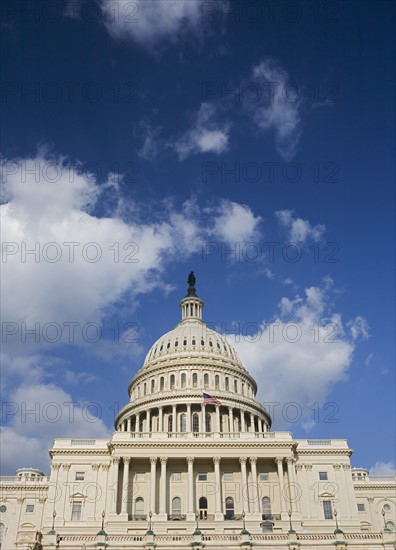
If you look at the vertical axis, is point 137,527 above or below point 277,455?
below

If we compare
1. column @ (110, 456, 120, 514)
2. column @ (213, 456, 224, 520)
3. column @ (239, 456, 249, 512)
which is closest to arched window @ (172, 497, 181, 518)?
column @ (213, 456, 224, 520)

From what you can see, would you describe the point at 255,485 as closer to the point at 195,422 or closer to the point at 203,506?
the point at 203,506

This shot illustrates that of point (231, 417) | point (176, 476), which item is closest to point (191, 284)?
point (231, 417)

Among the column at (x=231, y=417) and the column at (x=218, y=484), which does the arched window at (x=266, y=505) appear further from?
the column at (x=231, y=417)

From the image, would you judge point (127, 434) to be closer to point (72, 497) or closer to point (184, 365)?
point (72, 497)

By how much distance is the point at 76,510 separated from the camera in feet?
243

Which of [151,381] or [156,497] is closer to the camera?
[156,497]

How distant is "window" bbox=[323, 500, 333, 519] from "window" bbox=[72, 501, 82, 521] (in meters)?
30.4

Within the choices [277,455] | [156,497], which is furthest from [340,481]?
[156,497]

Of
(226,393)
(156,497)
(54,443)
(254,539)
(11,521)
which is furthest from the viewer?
(226,393)

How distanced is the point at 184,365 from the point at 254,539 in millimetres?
58361

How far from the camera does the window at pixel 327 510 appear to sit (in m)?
74.3

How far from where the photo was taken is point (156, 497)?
7419cm

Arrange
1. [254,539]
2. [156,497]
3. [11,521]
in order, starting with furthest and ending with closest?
[11,521] → [156,497] → [254,539]
